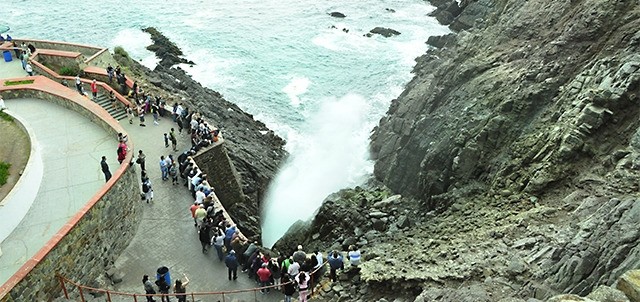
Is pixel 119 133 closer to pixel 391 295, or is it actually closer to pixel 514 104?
pixel 391 295

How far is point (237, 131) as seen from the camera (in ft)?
118

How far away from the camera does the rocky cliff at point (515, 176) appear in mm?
15438

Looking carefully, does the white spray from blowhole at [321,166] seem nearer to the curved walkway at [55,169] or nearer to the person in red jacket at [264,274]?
the curved walkway at [55,169]

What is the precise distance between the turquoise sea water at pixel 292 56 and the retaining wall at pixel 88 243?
1016 cm

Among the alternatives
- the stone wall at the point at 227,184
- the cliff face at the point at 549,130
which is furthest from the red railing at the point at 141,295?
the stone wall at the point at 227,184

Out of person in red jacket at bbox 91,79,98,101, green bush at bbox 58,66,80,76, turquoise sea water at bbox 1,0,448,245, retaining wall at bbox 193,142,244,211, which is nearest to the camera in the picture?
retaining wall at bbox 193,142,244,211

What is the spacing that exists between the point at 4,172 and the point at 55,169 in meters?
2.00

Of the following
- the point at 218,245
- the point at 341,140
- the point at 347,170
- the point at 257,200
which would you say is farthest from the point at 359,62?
the point at 218,245

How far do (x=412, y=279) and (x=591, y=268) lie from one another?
5452mm

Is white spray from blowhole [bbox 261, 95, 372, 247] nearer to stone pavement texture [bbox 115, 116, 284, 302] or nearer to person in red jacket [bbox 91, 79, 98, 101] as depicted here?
stone pavement texture [bbox 115, 116, 284, 302]

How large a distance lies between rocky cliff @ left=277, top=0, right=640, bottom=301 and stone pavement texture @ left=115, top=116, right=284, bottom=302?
11.8 ft

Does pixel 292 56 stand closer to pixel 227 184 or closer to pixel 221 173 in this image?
pixel 227 184

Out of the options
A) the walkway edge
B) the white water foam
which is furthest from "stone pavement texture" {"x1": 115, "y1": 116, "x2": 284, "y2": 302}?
the white water foam

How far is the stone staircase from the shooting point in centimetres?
2880
